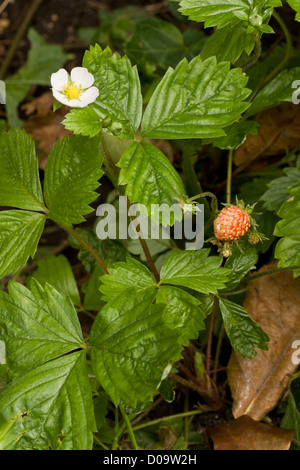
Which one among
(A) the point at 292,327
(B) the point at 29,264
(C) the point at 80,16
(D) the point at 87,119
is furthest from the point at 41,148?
(A) the point at 292,327

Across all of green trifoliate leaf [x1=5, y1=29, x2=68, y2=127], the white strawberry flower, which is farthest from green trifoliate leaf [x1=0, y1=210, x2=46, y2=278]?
green trifoliate leaf [x1=5, y1=29, x2=68, y2=127]

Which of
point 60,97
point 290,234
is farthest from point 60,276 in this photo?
point 290,234

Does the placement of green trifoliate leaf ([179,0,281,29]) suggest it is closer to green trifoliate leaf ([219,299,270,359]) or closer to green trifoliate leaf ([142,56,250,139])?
green trifoliate leaf ([142,56,250,139])

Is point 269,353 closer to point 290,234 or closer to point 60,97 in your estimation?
point 290,234

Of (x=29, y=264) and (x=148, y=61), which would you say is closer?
(x=148, y=61)

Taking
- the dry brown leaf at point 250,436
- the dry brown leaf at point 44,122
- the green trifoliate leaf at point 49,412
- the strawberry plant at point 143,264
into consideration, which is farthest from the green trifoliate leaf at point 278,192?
the dry brown leaf at point 44,122
